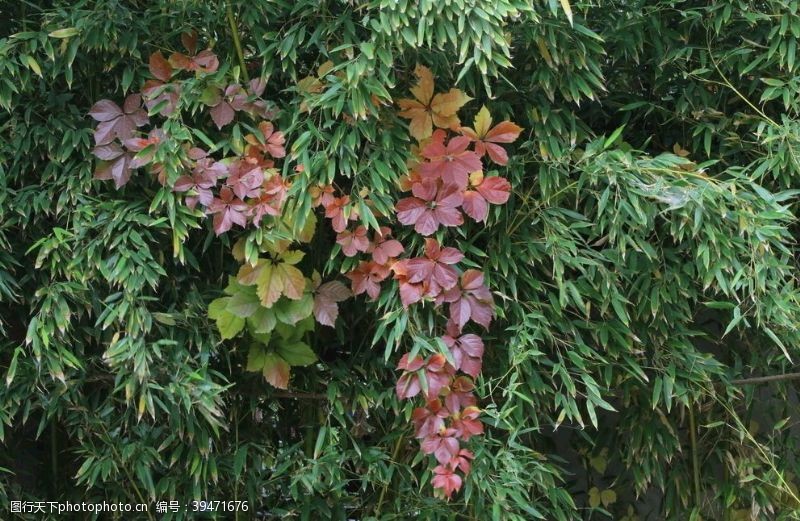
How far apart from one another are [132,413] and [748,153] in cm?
164

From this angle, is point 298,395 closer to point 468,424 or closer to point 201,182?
point 468,424

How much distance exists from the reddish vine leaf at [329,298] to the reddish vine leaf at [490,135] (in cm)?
43

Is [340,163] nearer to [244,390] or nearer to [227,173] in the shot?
[227,173]

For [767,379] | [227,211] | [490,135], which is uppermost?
[490,135]

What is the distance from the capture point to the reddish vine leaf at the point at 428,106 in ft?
5.70

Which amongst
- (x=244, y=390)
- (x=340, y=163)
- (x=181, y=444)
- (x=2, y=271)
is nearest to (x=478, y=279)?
(x=340, y=163)

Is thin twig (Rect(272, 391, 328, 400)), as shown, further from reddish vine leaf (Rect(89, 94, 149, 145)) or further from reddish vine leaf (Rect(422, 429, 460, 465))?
reddish vine leaf (Rect(89, 94, 149, 145))

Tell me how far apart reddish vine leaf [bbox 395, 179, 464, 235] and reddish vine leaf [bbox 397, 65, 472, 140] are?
0.12 m

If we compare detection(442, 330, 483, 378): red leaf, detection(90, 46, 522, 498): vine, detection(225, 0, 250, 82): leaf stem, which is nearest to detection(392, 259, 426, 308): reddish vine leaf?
detection(90, 46, 522, 498): vine

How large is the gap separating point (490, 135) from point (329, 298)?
507 mm

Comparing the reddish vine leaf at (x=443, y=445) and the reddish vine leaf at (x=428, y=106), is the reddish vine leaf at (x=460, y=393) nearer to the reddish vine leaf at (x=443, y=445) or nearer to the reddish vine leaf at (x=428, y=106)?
the reddish vine leaf at (x=443, y=445)

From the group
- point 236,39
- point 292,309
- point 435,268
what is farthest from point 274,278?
→ point 236,39

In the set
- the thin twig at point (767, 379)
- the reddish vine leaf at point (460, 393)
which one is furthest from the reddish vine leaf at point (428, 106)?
the thin twig at point (767, 379)

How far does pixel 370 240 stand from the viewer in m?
1.78
